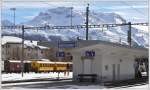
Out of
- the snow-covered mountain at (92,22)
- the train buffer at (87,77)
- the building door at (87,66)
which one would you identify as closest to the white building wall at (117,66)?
the train buffer at (87,77)

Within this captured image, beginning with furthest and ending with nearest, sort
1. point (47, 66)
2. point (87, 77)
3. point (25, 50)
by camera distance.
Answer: point (25, 50)
point (47, 66)
point (87, 77)

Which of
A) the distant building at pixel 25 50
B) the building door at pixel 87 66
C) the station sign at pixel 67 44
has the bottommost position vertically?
the distant building at pixel 25 50

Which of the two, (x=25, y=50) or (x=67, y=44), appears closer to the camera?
(x=67, y=44)

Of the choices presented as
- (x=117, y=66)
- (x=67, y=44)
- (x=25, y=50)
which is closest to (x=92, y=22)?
(x=117, y=66)

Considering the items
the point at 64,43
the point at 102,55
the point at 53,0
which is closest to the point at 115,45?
the point at 102,55

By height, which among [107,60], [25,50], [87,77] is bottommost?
[25,50]

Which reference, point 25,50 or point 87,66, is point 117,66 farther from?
point 25,50

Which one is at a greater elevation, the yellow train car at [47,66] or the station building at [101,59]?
the station building at [101,59]

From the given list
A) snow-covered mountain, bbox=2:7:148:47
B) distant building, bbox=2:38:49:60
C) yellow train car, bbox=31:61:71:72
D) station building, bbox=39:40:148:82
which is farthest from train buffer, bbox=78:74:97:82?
distant building, bbox=2:38:49:60

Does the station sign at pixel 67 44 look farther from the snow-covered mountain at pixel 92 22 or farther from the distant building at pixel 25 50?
the distant building at pixel 25 50

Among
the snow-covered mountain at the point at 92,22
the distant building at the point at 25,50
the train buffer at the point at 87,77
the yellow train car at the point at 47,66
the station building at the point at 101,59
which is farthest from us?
the distant building at the point at 25,50

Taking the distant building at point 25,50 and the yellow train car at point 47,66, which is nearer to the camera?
the yellow train car at point 47,66

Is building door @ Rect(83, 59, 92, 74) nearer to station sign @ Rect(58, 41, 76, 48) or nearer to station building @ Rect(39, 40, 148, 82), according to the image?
station building @ Rect(39, 40, 148, 82)

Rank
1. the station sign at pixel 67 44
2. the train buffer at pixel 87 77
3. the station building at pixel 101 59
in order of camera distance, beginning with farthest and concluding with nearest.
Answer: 1. the station sign at pixel 67 44
2. the train buffer at pixel 87 77
3. the station building at pixel 101 59
